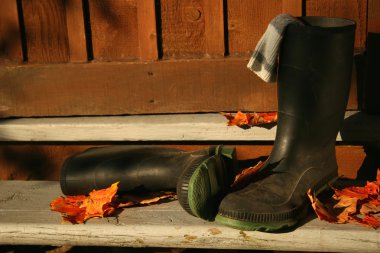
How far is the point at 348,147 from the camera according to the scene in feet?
8.98

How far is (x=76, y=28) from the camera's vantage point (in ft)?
9.23

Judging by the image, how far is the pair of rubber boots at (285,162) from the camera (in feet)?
6.60

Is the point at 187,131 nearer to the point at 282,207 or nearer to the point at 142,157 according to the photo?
the point at 142,157

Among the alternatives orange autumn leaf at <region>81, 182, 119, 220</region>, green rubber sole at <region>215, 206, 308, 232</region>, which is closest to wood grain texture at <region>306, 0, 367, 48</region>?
→ green rubber sole at <region>215, 206, 308, 232</region>

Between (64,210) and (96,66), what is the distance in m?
0.83

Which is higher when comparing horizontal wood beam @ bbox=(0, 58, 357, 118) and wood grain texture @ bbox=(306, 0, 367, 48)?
wood grain texture @ bbox=(306, 0, 367, 48)

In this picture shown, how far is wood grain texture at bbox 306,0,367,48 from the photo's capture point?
2.65 meters

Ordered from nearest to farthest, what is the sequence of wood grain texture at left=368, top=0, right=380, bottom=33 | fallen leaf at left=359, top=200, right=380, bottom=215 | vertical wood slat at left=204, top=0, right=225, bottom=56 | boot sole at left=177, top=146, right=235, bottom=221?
boot sole at left=177, top=146, right=235, bottom=221, fallen leaf at left=359, top=200, right=380, bottom=215, wood grain texture at left=368, top=0, right=380, bottom=33, vertical wood slat at left=204, top=0, right=225, bottom=56

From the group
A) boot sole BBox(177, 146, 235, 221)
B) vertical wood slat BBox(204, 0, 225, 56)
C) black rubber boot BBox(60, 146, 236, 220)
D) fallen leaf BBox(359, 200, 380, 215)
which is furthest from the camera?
vertical wood slat BBox(204, 0, 225, 56)

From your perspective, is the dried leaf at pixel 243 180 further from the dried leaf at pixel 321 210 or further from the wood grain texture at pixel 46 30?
the wood grain texture at pixel 46 30

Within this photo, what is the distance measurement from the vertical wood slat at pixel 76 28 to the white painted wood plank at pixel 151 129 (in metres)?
0.33

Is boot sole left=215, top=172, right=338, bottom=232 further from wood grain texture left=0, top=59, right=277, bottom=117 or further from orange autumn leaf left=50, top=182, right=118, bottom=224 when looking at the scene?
wood grain texture left=0, top=59, right=277, bottom=117

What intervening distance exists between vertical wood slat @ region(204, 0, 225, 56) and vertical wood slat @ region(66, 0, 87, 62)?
0.58 metres

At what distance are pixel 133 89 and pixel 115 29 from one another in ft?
0.96
